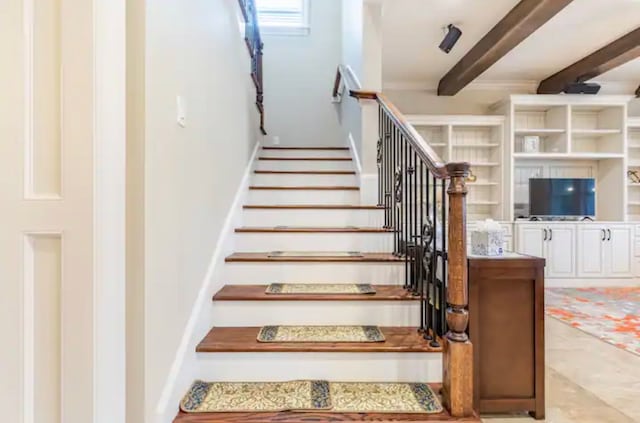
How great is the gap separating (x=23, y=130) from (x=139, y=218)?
37 cm

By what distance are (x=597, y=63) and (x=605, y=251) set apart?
2.38 metres

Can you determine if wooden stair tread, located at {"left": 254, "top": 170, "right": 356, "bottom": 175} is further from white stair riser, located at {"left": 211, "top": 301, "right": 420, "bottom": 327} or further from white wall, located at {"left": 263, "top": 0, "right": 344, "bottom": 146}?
white wall, located at {"left": 263, "top": 0, "right": 344, "bottom": 146}

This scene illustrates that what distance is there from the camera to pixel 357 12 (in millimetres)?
3328

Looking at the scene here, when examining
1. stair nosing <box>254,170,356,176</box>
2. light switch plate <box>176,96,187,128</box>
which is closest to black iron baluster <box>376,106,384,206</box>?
stair nosing <box>254,170,356,176</box>

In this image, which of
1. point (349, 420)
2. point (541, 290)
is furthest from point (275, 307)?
point (541, 290)

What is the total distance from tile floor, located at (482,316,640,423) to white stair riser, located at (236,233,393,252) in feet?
3.92

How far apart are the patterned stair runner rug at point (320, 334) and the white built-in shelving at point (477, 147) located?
385 cm

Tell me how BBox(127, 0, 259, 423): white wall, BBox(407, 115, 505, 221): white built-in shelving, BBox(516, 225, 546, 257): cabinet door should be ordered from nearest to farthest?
BBox(127, 0, 259, 423): white wall
BBox(516, 225, 546, 257): cabinet door
BBox(407, 115, 505, 221): white built-in shelving

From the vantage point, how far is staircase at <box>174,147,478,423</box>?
1.66m

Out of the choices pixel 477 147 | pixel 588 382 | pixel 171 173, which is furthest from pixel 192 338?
pixel 477 147

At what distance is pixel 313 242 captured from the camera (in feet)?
8.45

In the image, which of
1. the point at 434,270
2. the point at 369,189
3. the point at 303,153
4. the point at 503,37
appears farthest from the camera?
the point at 303,153

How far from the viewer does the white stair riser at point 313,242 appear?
8.42 feet

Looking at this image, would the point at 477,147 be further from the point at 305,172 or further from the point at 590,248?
the point at 305,172
